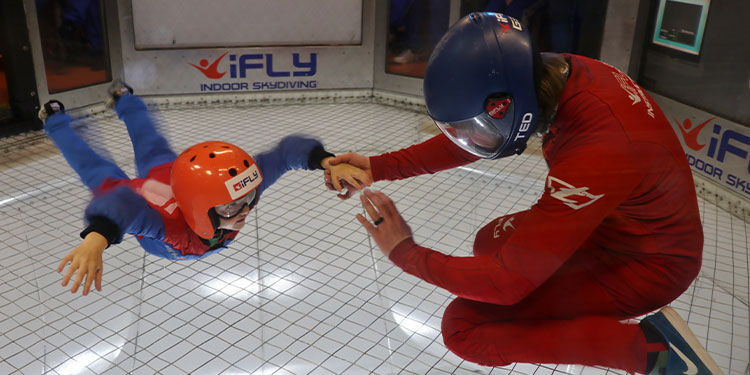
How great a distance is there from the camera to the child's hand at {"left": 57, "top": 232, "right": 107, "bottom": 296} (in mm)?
1086

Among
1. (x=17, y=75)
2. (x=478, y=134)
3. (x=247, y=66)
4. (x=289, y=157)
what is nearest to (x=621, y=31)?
(x=478, y=134)

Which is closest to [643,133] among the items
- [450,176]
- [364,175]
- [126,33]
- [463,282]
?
[463,282]

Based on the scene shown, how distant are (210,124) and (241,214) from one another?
2.91ft

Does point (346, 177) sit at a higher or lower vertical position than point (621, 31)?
lower

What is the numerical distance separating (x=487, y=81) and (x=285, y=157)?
765mm

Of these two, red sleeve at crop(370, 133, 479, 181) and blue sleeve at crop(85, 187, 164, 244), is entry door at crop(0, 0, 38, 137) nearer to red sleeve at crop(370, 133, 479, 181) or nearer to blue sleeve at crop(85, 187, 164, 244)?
blue sleeve at crop(85, 187, 164, 244)

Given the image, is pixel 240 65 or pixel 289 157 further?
pixel 240 65

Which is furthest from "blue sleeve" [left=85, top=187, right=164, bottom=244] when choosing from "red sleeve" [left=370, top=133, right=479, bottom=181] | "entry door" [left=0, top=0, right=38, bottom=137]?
"entry door" [left=0, top=0, right=38, bottom=137]

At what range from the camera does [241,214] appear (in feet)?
4.57

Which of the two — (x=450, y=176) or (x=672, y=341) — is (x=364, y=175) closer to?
(x=450, y=176)

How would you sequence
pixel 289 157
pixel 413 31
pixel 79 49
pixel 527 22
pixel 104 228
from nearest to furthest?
pixel 104 228
pixel 527 22
pixel 289 157
pixel 79 49
pixel 413 31

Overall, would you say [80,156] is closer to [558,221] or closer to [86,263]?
[86,263]

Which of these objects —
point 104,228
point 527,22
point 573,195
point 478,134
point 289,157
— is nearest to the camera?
point 573,195

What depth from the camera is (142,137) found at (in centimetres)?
184
